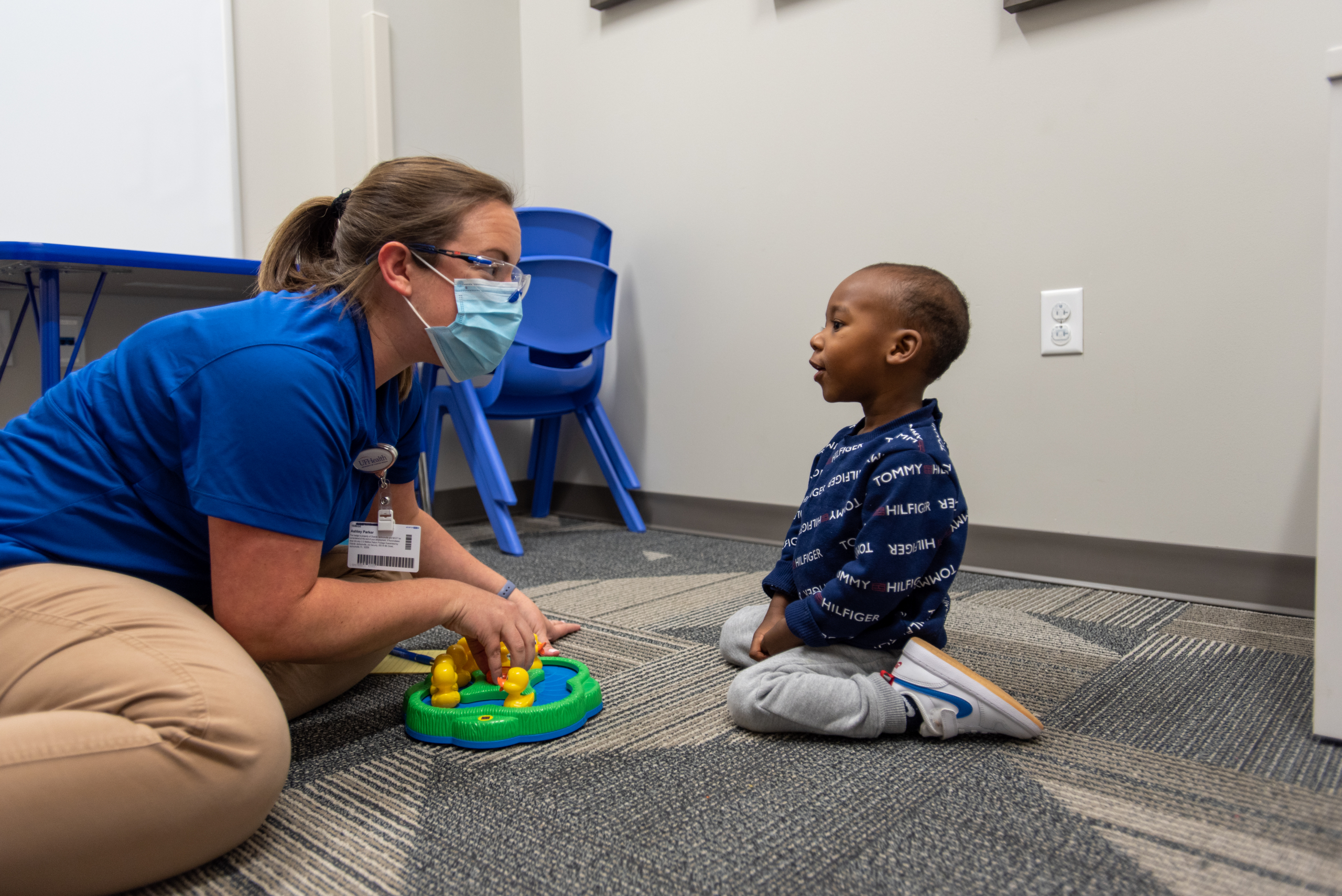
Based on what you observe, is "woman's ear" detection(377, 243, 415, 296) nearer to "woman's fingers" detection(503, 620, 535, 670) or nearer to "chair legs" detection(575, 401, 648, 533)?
"woman's fingers" detection(503, 620, 535, 670)

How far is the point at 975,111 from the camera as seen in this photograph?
192 centimetres

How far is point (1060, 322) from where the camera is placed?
1.81 m

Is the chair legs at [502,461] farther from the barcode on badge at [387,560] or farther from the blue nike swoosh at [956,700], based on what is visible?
the blue nike swoosh at [956,700]

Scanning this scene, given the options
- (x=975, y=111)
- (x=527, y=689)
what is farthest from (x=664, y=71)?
(x=527, y=689)

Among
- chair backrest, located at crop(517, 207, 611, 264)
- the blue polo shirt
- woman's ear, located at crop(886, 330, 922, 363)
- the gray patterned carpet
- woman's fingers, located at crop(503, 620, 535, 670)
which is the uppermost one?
chair backrest, located at crop(517, 207, 611, 264)

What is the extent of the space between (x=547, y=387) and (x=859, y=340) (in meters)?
1.34

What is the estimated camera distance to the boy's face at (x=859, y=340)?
1.17 metres

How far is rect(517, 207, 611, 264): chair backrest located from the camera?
7.52 feet

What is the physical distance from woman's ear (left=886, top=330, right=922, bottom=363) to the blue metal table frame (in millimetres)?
1070

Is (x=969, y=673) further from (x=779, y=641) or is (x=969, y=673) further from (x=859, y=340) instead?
(x=859, y=340)

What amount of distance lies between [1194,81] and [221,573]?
71.6 inches

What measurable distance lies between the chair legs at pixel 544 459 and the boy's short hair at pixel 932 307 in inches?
65.9

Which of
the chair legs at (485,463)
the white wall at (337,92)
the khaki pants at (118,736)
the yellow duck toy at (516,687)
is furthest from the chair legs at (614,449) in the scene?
the khaki pants at (118,736)

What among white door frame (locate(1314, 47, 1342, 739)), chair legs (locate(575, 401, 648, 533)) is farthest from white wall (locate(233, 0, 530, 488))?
white door frame (locate(1314, 47, 1342, 739))
